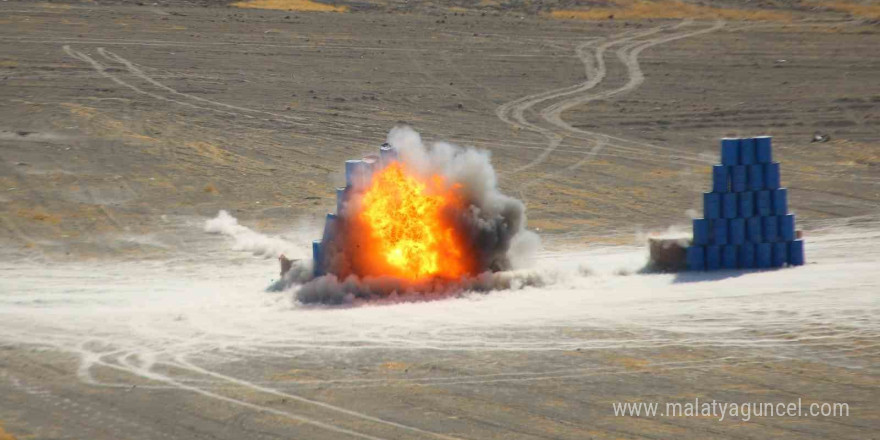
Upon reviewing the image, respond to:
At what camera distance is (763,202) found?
75.5ft

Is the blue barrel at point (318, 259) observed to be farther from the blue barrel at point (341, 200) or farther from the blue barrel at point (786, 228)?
the blue barrel at point (786, 228)

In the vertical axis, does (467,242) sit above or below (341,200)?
below

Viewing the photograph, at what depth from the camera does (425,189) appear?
72.0ft

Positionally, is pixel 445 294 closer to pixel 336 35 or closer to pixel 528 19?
pixel 336 35

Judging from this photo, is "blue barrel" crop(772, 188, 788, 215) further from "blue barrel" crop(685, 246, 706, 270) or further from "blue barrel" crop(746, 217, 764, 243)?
"blue barrel" crop(685, 246, 706, 270)

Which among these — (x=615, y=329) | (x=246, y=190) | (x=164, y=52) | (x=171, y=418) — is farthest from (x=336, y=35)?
(x=171, y=418)

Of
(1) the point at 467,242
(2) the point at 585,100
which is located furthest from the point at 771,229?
(2) the point at 585,100

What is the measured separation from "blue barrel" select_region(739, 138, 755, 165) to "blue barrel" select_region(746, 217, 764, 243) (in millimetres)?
975

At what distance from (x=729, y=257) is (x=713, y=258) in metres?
0.27

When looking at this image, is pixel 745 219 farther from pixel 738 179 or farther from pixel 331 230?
pixel 331 230

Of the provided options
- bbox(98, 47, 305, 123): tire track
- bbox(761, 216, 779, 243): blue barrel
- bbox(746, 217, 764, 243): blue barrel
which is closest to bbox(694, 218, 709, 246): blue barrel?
bbox(746, 217, 764, 243): blue barrel

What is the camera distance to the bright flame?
847 inches

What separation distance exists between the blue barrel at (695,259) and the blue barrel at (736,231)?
0.55 metres

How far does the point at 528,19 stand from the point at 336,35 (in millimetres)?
9763
